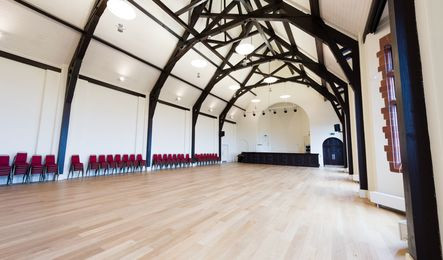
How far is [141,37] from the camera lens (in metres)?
6.98

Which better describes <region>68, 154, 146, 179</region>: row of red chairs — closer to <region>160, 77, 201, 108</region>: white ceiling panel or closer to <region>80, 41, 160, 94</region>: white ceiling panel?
<region>80, 41, 160, 94</region>: white ceiling panel

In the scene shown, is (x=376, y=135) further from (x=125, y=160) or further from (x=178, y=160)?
(x=178, y=160)

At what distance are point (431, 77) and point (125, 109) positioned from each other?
900 cm

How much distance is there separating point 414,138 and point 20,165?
7.81 meters

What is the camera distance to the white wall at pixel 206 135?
12777 mm

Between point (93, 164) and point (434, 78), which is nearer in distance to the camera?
point (434, 78)

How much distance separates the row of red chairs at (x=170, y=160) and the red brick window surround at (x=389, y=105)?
8.64 m

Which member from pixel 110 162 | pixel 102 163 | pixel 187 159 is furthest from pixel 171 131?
pixel 102 163

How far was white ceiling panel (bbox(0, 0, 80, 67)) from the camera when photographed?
480cm

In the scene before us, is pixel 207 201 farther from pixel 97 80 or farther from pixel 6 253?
pixel 97 80

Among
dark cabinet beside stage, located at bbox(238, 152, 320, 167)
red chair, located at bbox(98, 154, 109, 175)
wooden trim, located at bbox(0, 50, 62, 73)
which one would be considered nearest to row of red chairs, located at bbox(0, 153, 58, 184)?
red chair, located at bbox(98, 154, 109, 175)

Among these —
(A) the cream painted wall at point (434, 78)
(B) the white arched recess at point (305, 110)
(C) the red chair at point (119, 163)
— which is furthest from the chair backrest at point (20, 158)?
(B) the white arched recess at point (305, 110)

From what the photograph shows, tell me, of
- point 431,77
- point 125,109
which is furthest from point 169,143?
point 431,77

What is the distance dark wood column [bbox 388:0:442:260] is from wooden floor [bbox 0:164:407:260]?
90cm
